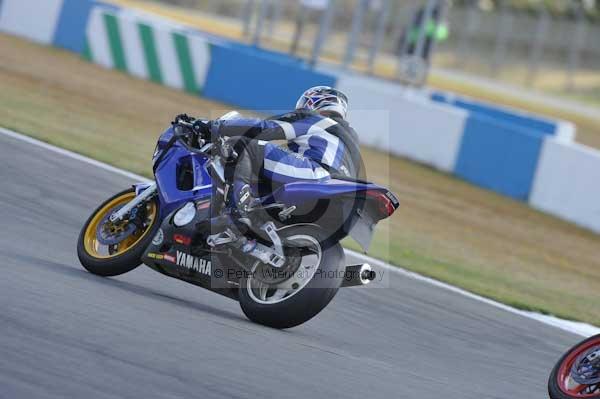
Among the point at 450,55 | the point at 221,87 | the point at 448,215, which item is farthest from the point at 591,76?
the point at 448,215

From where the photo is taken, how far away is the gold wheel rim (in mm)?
7801

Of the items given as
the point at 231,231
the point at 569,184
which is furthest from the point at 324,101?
the point at 569,184

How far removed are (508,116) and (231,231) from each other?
19.0 meters

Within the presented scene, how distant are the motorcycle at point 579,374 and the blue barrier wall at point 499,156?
1184 centimetres

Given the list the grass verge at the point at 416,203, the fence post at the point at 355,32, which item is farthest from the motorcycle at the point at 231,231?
the fence post at the point at 355,32

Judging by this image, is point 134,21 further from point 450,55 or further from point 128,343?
point 450,55

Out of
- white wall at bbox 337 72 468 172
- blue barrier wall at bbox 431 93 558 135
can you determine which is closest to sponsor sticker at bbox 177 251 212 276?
white wall at bbox 337 72 468 172

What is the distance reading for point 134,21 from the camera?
74.0 feet

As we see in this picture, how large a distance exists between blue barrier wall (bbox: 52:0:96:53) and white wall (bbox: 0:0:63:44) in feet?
0.52

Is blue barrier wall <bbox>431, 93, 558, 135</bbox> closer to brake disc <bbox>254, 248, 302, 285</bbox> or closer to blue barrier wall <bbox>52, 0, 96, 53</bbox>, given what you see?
blue barrier wall <bbox>52, 0, 96, 53</bbox>

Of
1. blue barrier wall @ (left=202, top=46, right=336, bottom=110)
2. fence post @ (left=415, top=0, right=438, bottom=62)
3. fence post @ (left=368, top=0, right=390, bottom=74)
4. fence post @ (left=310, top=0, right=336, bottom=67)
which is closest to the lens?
blue barrier wall @ (left=202, top=46, right=336, bottom=110)

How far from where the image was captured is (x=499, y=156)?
62.6 feet

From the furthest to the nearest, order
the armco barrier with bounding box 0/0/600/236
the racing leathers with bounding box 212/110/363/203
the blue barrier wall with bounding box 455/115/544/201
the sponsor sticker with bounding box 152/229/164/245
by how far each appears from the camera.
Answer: the blue barrier wall with bounding box 455/115/544/201 → the armco barrier with bounding box 0/0/600/236 → the sponsor sticker with bounding box 152/229/164/245 → the racing leathers with bounding box 212/110/363/203

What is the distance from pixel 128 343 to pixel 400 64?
71.0ft
